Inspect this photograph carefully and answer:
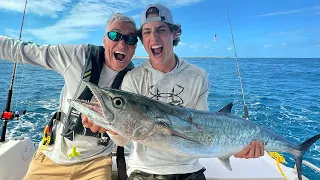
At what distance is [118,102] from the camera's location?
172 centimetres

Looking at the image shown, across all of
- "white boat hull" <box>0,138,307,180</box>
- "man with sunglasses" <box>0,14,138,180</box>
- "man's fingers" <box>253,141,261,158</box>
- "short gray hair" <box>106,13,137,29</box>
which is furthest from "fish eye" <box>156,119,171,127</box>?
"white boat hull" <box>0,138,307,180</box>

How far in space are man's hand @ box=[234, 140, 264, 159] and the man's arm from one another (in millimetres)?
1871

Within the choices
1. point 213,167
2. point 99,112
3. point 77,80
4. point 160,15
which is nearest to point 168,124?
point 99,112

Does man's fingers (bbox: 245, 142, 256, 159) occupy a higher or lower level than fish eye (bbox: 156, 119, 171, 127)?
lower

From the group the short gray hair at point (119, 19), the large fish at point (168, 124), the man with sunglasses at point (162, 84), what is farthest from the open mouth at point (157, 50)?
the large fish at point (168, 124)

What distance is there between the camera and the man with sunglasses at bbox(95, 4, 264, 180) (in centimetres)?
237

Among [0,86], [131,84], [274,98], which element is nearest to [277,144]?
[131,84]

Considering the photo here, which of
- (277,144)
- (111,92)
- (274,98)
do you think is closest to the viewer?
(111,92)

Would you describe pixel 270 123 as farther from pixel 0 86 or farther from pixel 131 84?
pixel 0 86

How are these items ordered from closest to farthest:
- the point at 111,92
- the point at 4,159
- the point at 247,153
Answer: the point at 111,92 < the point at 247,153 < the point at 4,159

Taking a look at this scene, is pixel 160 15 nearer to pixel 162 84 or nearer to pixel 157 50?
pixel 157 50

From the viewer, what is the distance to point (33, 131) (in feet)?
23.6

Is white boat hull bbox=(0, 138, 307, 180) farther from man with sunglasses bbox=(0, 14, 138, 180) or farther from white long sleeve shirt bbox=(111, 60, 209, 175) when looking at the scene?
white long sleeve shirt bbox=(111, 60, 209, 175)

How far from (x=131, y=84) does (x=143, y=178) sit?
871 mm
